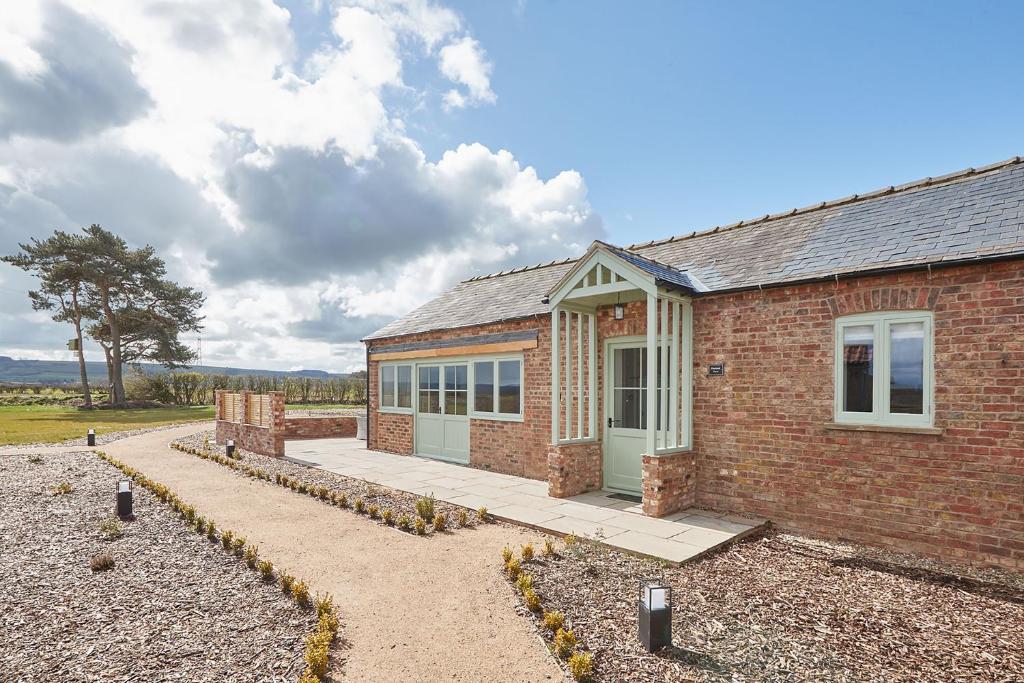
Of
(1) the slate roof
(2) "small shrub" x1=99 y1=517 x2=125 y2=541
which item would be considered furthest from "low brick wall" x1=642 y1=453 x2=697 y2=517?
(2) "small shrub" x1=99 y1=517 x2=125 y2=541

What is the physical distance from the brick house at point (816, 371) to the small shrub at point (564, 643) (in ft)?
12.1

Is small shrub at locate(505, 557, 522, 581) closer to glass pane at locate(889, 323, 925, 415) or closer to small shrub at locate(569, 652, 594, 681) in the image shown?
small shrub at locate(569, 652, 594, 681)

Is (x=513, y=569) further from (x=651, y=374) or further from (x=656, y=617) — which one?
(x=651, y=374)

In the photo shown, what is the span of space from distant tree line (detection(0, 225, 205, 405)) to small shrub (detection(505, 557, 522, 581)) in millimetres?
36105

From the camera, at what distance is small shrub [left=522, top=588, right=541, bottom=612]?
14.6 ft

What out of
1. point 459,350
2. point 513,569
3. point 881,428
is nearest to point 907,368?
point 881,428

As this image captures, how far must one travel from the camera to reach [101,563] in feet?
18.3

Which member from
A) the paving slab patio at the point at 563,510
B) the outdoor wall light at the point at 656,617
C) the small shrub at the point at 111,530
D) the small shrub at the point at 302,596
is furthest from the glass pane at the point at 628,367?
the small shrub at the point at 111,530

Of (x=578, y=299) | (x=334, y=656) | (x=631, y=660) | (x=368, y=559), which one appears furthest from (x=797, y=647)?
(x=578, y=299)

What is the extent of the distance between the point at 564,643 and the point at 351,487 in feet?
22.1

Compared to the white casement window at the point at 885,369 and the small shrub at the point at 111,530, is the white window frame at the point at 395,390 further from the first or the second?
the white casement window at the point at 885,369

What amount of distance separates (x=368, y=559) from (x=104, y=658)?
8.23ft

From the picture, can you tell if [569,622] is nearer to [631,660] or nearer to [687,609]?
[631,660]

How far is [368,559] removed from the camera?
19.4 ft
